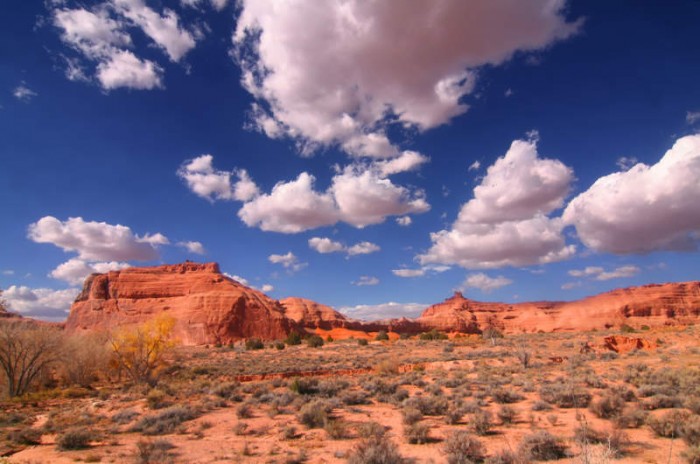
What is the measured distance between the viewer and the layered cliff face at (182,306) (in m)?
75.8

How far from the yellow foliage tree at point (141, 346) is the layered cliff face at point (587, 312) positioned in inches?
3476

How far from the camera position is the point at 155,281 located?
87500mm

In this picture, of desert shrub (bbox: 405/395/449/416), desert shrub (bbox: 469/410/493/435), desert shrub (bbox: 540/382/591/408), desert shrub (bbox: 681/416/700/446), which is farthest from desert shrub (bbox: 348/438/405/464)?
desert shrub (bbox: 540/382/591/408)

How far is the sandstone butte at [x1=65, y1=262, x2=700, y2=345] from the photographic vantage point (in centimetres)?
7838

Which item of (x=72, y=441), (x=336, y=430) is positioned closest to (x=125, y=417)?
(x=72, y=441)

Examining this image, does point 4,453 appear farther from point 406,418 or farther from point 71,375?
point 71,375

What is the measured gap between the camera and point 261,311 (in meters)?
82.7

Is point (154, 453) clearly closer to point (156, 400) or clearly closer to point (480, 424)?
point (480, 424)

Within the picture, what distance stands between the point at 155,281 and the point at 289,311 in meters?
31.7

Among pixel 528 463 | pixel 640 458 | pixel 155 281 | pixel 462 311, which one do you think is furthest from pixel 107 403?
pixel 462 311

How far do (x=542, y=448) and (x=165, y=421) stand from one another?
10.8 meters

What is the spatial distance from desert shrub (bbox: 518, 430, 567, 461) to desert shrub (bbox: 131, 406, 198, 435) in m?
9.85

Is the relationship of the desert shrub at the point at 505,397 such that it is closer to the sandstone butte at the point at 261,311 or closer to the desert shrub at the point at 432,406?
the desert shrub at the point at 432,406

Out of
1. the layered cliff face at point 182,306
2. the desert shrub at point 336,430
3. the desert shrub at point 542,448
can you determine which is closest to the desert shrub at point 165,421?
the desert shrub at point 336,430
